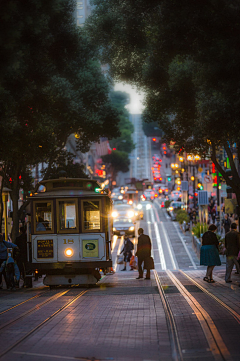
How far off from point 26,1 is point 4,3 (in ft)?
4.72

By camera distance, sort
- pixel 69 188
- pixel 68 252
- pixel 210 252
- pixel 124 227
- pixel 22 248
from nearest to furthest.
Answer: pixel 68 252 < pixel 210 252 < pixel 69 188 < pixel 22 248 < pixel 124 227

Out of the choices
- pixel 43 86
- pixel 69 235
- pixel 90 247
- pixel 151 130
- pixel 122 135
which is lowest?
pixel 90 247

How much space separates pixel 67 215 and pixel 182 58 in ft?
18.7

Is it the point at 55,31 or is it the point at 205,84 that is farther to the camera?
the point at 55,31

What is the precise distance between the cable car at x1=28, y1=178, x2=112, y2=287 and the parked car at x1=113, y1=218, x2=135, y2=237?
30.2 metres

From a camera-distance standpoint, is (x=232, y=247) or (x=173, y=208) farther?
(x=173, y=208)

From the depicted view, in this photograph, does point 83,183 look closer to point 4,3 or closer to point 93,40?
point 93,40

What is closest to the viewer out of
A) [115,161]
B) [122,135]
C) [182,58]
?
[182,58]

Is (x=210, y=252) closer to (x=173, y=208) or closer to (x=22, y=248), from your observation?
(x=22, y=248)

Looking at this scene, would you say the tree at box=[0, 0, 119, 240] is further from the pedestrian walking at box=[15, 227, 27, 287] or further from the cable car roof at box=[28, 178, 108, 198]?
the pedestrian walking at box=[15, 227, 27, 287]

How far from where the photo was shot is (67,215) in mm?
17125

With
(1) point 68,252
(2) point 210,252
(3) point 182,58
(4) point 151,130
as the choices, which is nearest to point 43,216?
(1) point 68,252

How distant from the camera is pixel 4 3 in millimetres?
7848

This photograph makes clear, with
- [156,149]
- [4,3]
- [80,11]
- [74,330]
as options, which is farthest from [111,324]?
[156,149]
